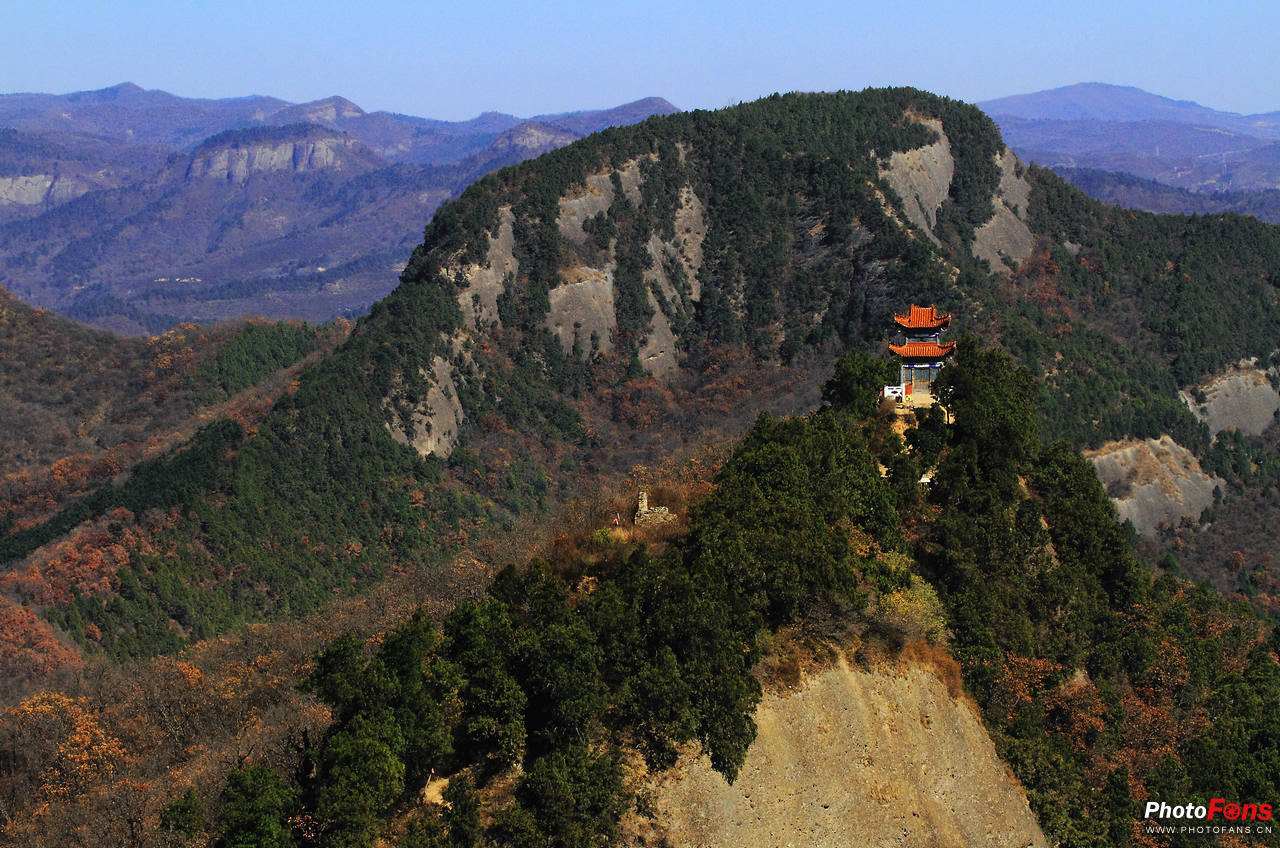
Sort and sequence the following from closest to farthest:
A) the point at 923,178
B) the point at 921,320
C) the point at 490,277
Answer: the point at 921,320, the point at 490,277, the point at 923,178

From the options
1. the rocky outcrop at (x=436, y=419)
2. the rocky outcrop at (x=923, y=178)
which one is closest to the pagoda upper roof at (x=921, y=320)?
the rocky outcrop at (x=436, y=419)

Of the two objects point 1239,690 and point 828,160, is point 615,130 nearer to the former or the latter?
point 828,160

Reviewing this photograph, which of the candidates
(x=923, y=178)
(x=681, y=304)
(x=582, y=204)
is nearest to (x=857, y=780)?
(x=582, y=204)

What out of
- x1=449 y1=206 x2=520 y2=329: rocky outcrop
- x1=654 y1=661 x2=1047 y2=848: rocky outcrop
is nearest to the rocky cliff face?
x1=449 y1=206 x2=520 y2=329: rocky outcrop

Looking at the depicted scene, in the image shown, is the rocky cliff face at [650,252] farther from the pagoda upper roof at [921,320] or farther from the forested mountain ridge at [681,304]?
the pagoda upper roof at [921,320]

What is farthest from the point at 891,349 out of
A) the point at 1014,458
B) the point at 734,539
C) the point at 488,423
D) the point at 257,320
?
the point at 257,320

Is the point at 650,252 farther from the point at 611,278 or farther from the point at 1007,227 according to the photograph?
the point at 1007,227
